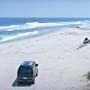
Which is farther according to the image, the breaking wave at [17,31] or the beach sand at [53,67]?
the breaking wave at [17,31]

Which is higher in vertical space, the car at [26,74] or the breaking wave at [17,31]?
the car at [26,74]

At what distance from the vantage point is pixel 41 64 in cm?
3562

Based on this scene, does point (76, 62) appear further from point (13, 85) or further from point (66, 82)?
point (13, 85)

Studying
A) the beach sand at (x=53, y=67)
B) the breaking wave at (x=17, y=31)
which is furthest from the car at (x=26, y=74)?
the breaking wave at (x=17, y=31)

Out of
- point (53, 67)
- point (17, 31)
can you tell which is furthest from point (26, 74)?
point (17, 31)

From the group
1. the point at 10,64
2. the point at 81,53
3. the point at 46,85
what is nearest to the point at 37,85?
the point at 46,85

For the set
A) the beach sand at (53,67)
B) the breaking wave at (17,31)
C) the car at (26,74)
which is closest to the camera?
the beach sand at (53,67)

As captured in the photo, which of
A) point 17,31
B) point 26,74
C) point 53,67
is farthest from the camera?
point 17,31

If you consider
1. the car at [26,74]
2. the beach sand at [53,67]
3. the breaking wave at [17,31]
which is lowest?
the breaking wave at [17,31]

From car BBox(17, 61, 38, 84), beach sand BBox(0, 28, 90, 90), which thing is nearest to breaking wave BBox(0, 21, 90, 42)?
beach sand BBox(0, 28, 90, 90)

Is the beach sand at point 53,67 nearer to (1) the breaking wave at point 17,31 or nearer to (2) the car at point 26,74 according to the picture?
(2) the car at point 26,74

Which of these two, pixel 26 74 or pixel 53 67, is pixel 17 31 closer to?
pixel 53 67

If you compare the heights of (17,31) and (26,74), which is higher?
(26,74)

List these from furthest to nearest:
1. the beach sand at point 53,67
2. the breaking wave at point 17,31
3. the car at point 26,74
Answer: the breaking wave at point 17,31, the car at point 26,74, the beach sand at point 53,67
